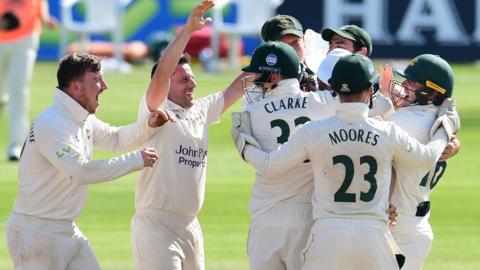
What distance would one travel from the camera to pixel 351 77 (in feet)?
25.0

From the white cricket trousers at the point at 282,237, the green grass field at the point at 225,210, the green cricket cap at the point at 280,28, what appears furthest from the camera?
the green grass field at the point at 225,210

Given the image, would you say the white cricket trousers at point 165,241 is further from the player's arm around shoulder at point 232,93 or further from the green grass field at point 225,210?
the green grass field at point 225,210

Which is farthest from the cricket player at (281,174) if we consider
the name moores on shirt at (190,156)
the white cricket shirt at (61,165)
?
the white cricket shirt at (61,165)

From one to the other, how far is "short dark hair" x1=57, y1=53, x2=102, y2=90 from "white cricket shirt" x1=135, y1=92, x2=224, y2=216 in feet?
1.73

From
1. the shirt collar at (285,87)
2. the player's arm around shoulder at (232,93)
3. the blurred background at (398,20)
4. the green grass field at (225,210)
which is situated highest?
the shirt collar at (285,87)

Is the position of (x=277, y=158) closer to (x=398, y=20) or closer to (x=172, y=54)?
(x=172, y=54)

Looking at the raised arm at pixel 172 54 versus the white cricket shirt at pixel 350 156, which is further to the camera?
the raised arm at pixel 172 54

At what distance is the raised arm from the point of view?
8320 millimetres

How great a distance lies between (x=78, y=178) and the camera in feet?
26.5

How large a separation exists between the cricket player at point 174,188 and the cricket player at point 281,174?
72 centimetres

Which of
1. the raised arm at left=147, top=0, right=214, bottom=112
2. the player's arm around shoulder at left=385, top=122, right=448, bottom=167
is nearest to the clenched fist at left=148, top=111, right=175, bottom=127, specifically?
the raised arm at left=147, top=0, right=214, bottom=112

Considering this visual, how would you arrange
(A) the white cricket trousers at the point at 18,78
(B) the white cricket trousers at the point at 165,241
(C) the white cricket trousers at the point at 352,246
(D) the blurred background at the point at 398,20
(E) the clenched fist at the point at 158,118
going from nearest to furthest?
(C) the white cricket trousers at the point at 352,246
(E) the clenched fist at the point at 158,118
(B) the white cricket trousers at the point at 165,241
(A) the white cricket trousers at the point at 18,78
(D) the blurred background at the point at 398,20

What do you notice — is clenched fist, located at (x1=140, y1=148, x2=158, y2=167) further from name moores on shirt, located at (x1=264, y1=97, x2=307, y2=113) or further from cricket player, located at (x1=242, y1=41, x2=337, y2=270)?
name moores on shirt, located at (x1=264, y1=97, x2=307, y2=113)

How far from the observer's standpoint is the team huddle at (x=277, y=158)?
24.8 feet
